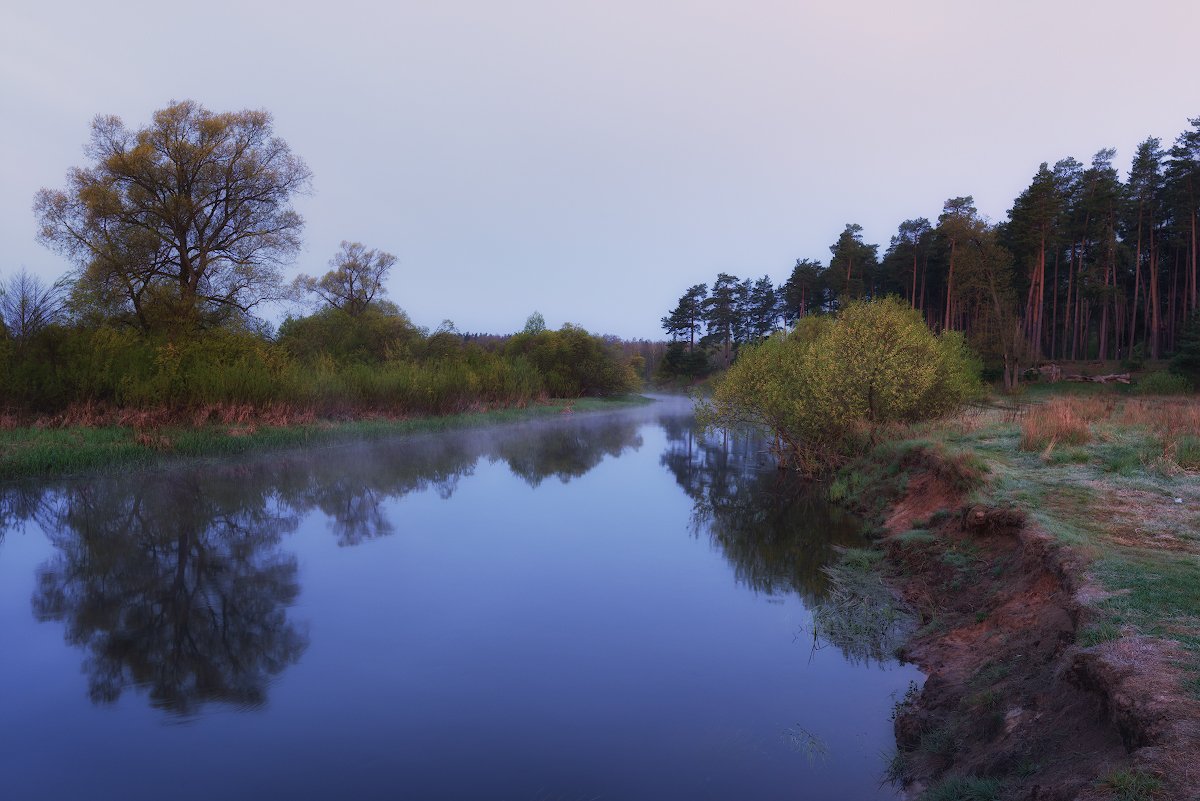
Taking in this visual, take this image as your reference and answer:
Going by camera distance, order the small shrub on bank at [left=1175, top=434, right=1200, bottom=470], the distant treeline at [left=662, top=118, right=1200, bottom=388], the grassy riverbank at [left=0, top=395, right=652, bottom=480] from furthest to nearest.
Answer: the distant treeline at [left=662, top=118, right=1200, bottom=388] → the grassy riverbank at [left=0, top=395, right=652, bottom=480] → the small shrub on bank at [left=1175, top=434, right=1200, bottom=470]

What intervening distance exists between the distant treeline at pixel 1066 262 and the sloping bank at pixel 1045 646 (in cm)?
3695

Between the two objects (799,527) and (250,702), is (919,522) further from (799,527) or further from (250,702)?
(250,702)

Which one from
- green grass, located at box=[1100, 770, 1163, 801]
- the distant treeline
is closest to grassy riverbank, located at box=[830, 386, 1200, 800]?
green grass, located at box=[1100, 770, 1163, 801]

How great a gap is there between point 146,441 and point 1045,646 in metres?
22.9

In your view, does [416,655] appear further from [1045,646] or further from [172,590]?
[1045,646]

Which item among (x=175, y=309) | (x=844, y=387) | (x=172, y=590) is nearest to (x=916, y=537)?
(x=844, y=387)

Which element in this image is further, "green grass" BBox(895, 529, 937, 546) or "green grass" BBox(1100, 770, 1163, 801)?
"green grass" BBox(895, 529, 937, 546)

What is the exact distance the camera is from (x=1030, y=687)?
559 cm

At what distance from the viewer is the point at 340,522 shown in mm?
15172

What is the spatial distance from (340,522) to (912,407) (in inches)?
667

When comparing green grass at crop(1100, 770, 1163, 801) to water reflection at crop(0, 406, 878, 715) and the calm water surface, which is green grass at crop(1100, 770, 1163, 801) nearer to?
the calm water surface

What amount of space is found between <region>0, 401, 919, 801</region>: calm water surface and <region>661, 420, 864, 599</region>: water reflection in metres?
0.10

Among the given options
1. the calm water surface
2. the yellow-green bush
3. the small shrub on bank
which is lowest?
the calm water surface

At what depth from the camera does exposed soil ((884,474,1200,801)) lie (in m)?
4.06
